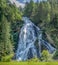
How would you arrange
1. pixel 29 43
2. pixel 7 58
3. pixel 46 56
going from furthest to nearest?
pixel 29 43 → pixel 46 56 → pixel 7 58

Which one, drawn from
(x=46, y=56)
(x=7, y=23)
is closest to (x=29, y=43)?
(x=46, y=56)

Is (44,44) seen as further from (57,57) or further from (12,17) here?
(12,17)

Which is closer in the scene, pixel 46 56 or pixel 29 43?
pixel 46 56

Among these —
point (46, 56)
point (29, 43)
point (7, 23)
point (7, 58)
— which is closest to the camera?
point (7, 58)

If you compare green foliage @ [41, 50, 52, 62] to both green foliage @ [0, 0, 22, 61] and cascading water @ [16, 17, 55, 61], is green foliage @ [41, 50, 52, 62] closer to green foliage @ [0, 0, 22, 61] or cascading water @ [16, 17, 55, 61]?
cascading water @ [16, 17, 55, 61]

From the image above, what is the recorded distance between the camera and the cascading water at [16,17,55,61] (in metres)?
11.0

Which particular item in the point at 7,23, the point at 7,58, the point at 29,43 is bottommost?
the point at 7,58

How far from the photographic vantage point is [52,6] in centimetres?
1138

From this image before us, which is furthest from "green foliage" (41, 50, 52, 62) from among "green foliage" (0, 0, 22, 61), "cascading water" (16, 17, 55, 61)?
"green foliage" (0, 0, 22, 61)

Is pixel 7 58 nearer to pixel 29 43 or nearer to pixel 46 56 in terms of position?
pixel 29 43

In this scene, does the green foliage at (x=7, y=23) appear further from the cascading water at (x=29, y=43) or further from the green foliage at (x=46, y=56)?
the green foliage at (x=46, y=56)

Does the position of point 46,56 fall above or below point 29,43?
below

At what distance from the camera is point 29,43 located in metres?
11.3

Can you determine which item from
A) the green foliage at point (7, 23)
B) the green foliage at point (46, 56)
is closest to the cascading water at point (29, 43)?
the green foliage at point (46, 56)
